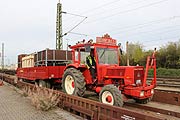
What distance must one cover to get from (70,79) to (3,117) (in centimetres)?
343

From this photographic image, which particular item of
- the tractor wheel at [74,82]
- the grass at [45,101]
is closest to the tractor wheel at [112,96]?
the tractor wheel at [74,82]

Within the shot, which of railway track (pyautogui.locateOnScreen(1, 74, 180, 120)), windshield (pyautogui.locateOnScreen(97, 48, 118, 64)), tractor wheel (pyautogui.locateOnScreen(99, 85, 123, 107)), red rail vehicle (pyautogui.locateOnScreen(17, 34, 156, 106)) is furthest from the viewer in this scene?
windshield (pyautogui.locateOnScreen(97, 48, 118, 64))

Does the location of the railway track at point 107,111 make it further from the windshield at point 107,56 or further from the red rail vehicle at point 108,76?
the windshield at point 107,56

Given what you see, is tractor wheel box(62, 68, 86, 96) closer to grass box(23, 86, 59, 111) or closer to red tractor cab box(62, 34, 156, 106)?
red tractor cab box(62, 34, 156, 106)

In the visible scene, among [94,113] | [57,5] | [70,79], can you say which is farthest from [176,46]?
[94,113]

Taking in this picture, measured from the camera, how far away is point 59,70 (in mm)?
13602

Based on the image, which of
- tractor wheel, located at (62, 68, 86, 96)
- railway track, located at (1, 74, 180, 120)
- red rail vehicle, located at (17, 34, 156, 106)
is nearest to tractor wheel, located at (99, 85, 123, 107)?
red rail vehicle, located at (17, 34, 156, 106)

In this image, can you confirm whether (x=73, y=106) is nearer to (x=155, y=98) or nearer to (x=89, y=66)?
(x=89, y=66)

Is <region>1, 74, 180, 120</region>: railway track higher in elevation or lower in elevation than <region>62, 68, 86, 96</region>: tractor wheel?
lower

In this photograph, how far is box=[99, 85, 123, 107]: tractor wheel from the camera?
25.3 ft

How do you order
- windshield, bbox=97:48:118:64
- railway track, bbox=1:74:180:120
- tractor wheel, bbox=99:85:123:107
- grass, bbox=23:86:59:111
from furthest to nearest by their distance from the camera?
1. windshield, bbox=97:48:118:64
2. grass, bbox=23:86:59:111
3. tractor wheel, bbox=99:85:123:107
4. railway track, bbox=1:74:180:120

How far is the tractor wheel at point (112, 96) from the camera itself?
7.71 m

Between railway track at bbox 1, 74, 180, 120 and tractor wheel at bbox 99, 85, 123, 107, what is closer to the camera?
railway track at bbox 1, 74, 180, 120

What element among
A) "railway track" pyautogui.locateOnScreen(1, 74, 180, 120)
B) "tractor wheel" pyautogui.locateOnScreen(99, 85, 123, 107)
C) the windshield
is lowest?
"railway track" pyautogui.locateOnScreen(1, 74, 180, 120)
